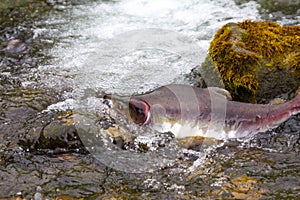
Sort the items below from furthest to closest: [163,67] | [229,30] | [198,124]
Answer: [163,67] < [229,30] < [198,124]

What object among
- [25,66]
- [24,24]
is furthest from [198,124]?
[24,24]

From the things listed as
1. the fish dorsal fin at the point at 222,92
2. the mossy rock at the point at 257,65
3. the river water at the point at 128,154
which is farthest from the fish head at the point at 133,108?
the mossy rock at the point at 257,65

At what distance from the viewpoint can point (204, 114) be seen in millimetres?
4949

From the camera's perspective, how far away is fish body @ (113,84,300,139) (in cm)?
480

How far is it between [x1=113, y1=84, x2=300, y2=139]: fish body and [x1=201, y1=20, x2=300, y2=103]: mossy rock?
2.03 feet

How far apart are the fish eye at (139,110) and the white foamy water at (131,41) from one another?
69.9 inches

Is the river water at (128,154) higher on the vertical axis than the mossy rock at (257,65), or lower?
lower

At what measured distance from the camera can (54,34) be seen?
362 inches

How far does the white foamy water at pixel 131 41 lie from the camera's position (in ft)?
22.9

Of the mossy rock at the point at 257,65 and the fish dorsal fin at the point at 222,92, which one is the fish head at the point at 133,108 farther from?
the mossy rock at the point at 257,65

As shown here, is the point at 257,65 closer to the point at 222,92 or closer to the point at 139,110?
the point at 222,92

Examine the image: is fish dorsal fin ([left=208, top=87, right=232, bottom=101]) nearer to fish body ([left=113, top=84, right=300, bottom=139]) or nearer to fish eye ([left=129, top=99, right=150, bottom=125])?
fish body ([left=113, top=84, right=300, bottom=139])

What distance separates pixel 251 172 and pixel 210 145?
658 mm

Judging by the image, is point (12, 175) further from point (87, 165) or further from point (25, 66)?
point (25, 66)
